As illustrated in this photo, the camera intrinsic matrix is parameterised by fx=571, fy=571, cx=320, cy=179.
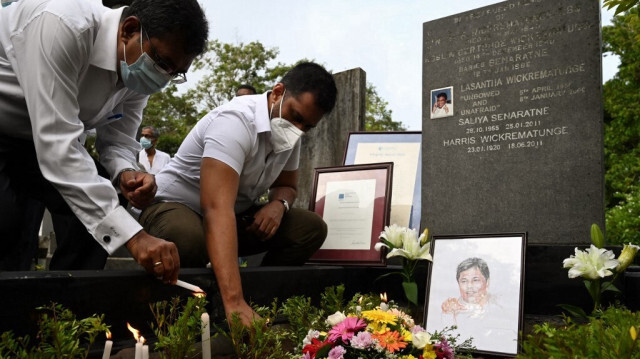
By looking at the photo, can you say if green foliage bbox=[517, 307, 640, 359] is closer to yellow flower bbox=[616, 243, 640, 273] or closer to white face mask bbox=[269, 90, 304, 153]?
yellow flower bbox=[616, 243, 640, 273]

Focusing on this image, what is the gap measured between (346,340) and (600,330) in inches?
32.7

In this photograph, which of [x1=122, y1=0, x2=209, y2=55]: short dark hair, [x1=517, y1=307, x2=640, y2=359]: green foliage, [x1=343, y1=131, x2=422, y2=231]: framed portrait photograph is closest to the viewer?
[x1=517, y1=307, x2=640, y2=359]: green foliage

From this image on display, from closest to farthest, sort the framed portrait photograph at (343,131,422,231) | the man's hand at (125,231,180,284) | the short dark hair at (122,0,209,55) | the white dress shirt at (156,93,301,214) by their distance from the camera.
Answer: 1. the man's hand at (125,231,180,284)
2. the short dark hair at (122,0,209,55)
3. the white dress shirt at (156,93,301,214)
4. the framed portrait photograph at (343,131,422,231)

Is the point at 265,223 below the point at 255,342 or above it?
above

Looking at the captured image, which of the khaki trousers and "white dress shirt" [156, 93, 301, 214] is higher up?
"white dress shirt" [156, 93, 301, 214]

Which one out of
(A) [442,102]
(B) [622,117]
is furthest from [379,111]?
(A) [442,102]

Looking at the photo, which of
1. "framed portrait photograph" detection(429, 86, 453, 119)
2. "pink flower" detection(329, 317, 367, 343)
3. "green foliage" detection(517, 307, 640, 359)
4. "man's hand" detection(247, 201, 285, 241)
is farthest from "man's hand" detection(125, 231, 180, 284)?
"framed portrait photograph" detection(429, 86, 453, 119)

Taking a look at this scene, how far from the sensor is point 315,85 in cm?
329

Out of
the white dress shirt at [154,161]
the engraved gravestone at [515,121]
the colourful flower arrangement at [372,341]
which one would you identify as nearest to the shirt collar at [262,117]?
the colourful flower arrangement at [372,341]

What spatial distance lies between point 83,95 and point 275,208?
134cm

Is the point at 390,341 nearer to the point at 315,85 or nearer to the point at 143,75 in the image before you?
the point at 143,75

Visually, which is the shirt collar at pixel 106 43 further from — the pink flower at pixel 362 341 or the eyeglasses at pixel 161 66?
the pink flower at pixel 362 341

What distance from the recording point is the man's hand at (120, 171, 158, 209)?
2756mm

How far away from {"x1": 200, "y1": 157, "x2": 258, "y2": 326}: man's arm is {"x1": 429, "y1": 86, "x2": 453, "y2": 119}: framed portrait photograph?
2.25 metres
